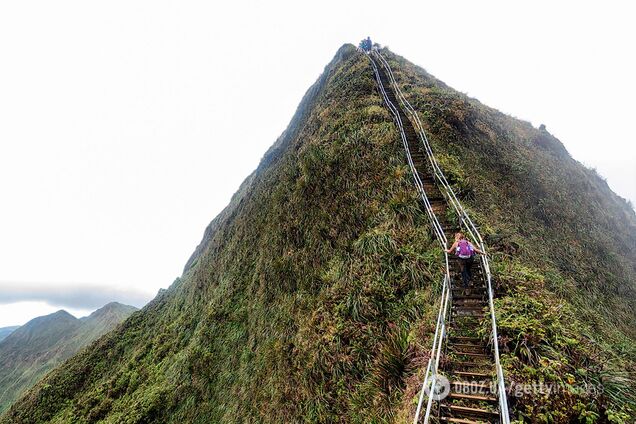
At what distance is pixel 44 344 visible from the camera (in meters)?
→ 111

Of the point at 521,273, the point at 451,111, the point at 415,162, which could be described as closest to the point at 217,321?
the point at 415,162

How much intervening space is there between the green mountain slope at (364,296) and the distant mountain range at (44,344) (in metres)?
70.2

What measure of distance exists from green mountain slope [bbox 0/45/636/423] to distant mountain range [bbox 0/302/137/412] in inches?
2763

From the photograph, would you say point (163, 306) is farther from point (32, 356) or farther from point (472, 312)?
point (32, 356)

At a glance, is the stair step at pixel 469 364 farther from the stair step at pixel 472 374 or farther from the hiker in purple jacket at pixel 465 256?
the hiker in purple jacket at pixel 465 256

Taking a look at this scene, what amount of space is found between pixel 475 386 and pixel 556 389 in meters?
1.12

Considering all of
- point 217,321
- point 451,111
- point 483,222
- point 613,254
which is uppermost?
point 451,111

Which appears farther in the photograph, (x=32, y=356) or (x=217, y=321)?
(x=32, y=356)

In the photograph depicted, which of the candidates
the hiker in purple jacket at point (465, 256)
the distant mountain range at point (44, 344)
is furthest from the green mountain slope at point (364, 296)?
the distant mountain range at point (44, 344)

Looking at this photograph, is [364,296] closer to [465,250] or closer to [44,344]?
[465,250]

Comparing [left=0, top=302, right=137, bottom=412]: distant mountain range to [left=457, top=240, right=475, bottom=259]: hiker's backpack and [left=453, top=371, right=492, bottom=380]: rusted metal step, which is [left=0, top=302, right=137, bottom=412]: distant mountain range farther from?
[left=453, top=371, right=492, bottom=380]: rusted metal step

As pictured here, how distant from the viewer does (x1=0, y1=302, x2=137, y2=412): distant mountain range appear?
269 feet

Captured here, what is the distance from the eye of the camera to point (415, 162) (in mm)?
13719

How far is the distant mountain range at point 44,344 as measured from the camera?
8194 centimetres
